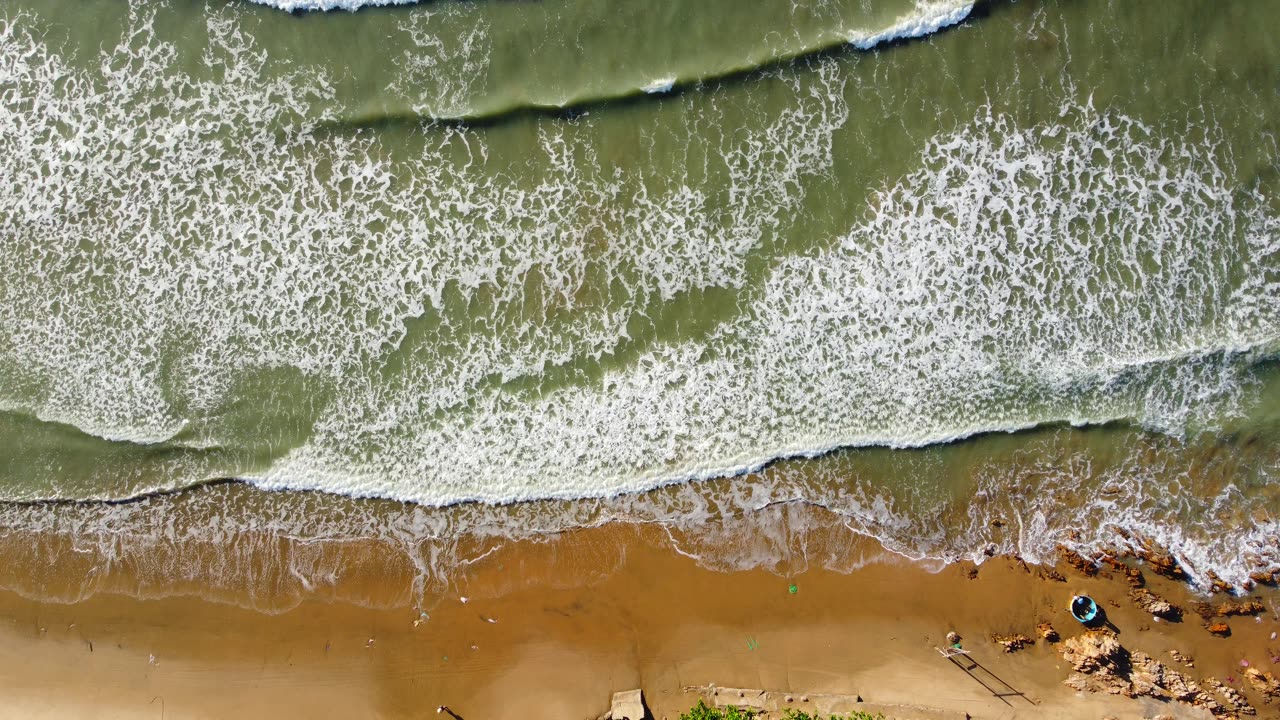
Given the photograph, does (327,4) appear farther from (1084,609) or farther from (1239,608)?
(1239,608)

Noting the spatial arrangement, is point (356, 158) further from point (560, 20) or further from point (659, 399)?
point (659, 399)

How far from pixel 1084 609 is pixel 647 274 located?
7.12 m

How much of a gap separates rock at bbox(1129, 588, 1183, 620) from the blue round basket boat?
1.85ft

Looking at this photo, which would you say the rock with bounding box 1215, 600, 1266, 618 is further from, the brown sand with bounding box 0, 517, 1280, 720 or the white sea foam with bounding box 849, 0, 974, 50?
the white sea foam with bounding box 849, 0, 974, 50

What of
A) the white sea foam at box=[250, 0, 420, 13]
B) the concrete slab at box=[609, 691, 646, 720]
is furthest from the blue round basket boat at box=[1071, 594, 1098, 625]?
the white sea foam at box=[250, 0, 420, 13]

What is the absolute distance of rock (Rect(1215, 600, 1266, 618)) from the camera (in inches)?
357

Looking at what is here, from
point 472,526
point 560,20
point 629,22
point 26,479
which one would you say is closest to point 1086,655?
point 472,526

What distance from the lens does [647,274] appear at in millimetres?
9938

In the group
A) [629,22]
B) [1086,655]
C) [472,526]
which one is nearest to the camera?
[1086,655]

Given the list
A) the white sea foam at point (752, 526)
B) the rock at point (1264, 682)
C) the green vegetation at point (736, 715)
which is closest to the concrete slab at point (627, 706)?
the green vegetation at point (736, 715)

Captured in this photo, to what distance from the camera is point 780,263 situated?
9.87m

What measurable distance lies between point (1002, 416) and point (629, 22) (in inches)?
300

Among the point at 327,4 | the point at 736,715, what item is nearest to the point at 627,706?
the point at 736,715

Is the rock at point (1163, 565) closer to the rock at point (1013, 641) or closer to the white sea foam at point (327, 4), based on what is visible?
the rock at point (1013, 641)
